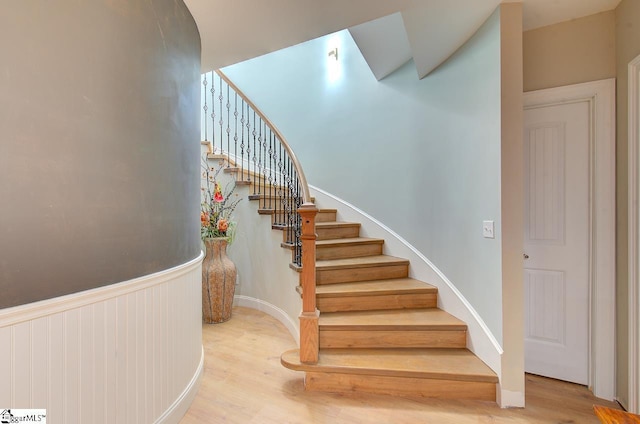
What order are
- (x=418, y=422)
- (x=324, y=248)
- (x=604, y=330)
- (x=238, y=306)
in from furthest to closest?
1. (x=238, y=306)
2. (x=324, y=248)
3. (x=604, y=330)
4. (x=418, y=422)

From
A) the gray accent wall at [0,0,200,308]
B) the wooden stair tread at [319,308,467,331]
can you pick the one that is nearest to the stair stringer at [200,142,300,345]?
the wooden stair tread at [319,308,467,331]

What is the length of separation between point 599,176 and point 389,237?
5.79ft

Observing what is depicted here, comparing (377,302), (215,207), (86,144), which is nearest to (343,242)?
(377,302)

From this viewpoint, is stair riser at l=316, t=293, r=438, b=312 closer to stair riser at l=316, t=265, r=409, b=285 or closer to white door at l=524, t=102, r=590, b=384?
stair riser at l=316, t=265, r=409, b=285

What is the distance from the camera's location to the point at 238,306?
370 cm

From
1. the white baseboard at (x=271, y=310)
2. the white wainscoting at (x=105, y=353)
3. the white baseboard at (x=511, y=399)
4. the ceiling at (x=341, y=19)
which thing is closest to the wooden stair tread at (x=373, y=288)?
the white baseboard at (x=271, y=310)

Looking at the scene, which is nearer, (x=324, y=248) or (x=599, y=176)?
(x=599, y=176)

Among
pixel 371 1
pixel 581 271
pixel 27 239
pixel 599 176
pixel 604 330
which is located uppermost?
pixel 371 1

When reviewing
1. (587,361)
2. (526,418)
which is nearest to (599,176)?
(587,361)

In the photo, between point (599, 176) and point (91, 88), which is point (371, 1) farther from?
point (599, 176)

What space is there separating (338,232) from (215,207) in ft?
4.68

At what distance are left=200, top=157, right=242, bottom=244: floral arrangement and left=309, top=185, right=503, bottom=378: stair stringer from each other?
1.19 m

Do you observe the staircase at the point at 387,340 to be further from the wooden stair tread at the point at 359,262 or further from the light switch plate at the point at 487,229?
the light switch plate at the point at 487,229

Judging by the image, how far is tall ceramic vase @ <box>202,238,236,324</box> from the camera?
3104mm
